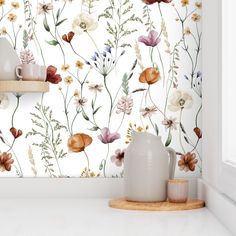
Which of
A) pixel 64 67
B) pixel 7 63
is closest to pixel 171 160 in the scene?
pixel 64 67

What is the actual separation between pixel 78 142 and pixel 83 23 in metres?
0.46

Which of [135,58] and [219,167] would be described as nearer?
[219,167]

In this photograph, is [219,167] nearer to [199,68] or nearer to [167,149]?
[167,149]

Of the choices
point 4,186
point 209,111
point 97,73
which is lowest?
point 4,186

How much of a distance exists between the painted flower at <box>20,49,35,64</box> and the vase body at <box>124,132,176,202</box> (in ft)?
Result: 1.76

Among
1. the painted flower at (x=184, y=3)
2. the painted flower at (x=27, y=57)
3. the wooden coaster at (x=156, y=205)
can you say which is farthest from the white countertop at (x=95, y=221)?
the painted flower at (x=184, y=3)

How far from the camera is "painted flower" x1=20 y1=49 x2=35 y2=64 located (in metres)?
2.15

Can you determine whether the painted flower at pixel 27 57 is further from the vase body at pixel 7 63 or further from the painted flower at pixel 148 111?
the painted flower at pixel 148 111

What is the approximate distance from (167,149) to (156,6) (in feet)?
1.94

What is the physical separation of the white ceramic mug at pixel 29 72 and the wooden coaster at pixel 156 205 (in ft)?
1.75

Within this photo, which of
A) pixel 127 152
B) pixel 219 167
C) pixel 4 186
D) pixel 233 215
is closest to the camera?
pixel 233 215

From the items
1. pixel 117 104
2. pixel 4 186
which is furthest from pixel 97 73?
pixel 4 186

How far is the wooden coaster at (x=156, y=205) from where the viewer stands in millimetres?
1750

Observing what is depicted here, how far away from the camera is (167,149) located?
1.92 metres
